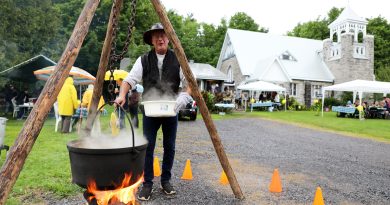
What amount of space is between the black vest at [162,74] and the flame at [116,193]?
127 cm

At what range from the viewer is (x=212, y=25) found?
46969 mm

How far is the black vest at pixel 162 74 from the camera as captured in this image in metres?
3.72

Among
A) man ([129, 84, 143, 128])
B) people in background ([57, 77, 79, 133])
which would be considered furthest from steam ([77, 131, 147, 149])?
people in background ([57, 77, 79, 133])

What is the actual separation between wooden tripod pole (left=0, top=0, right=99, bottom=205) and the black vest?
1.03 m

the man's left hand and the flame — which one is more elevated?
the man's left hand

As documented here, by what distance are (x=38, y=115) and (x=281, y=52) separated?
3124 cm

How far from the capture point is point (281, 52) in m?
31.7

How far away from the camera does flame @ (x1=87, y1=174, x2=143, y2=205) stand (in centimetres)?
259

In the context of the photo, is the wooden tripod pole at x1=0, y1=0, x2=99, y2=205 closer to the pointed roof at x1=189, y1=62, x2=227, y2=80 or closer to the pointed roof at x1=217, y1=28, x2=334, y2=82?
the pointed roof at x1=189, y1=62, x2=227, y2=80

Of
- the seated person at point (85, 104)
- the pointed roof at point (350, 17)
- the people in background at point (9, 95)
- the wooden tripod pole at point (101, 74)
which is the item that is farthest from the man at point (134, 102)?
the pointed roof at point (350, 17)

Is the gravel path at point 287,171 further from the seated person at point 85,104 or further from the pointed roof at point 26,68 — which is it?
the pointed roof at point 26,68

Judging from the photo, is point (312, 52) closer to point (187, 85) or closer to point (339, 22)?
point (339, 22)

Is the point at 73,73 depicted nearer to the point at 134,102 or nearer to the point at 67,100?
the point at 67,100

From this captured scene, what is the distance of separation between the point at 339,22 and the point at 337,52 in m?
2.84
